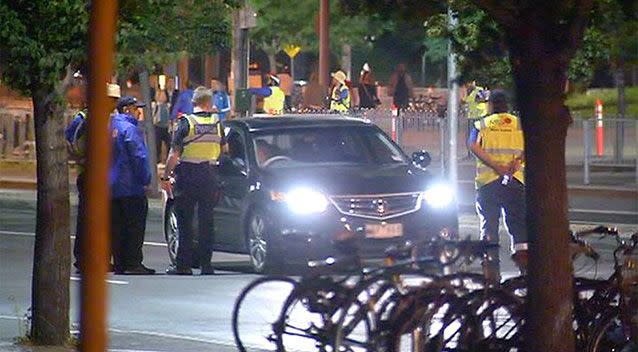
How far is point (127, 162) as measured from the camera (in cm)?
1591

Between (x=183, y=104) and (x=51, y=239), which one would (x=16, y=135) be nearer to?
(x=183, y=104)

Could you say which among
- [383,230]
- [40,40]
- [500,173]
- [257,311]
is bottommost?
[257,311]

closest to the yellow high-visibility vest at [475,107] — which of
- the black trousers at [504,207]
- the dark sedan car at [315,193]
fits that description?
the dark sedan car at [315,193]

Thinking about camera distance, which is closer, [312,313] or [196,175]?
[312,313]

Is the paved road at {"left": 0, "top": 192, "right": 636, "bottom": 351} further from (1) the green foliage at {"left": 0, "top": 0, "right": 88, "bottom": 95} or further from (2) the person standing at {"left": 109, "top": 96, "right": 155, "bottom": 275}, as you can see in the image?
(1) the green foliage at {"left": 0, "top": 0, "right": 88, "bottom": 95}

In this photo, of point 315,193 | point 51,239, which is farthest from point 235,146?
point 51,239

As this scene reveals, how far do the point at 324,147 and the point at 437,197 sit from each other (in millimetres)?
1391

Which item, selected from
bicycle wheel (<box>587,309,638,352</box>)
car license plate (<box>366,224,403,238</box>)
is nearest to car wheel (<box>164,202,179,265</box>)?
car license plate (<box>366,224,403,238</box>)

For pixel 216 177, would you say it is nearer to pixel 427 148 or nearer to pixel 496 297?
pixel 496 297

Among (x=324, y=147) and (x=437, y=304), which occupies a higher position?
(x=324, y=147)

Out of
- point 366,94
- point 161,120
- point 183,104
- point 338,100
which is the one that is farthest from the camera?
point 366,94

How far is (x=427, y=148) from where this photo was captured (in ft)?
89.2

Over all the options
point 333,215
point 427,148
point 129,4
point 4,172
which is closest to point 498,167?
point 333,215

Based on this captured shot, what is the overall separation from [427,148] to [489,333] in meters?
17.9
